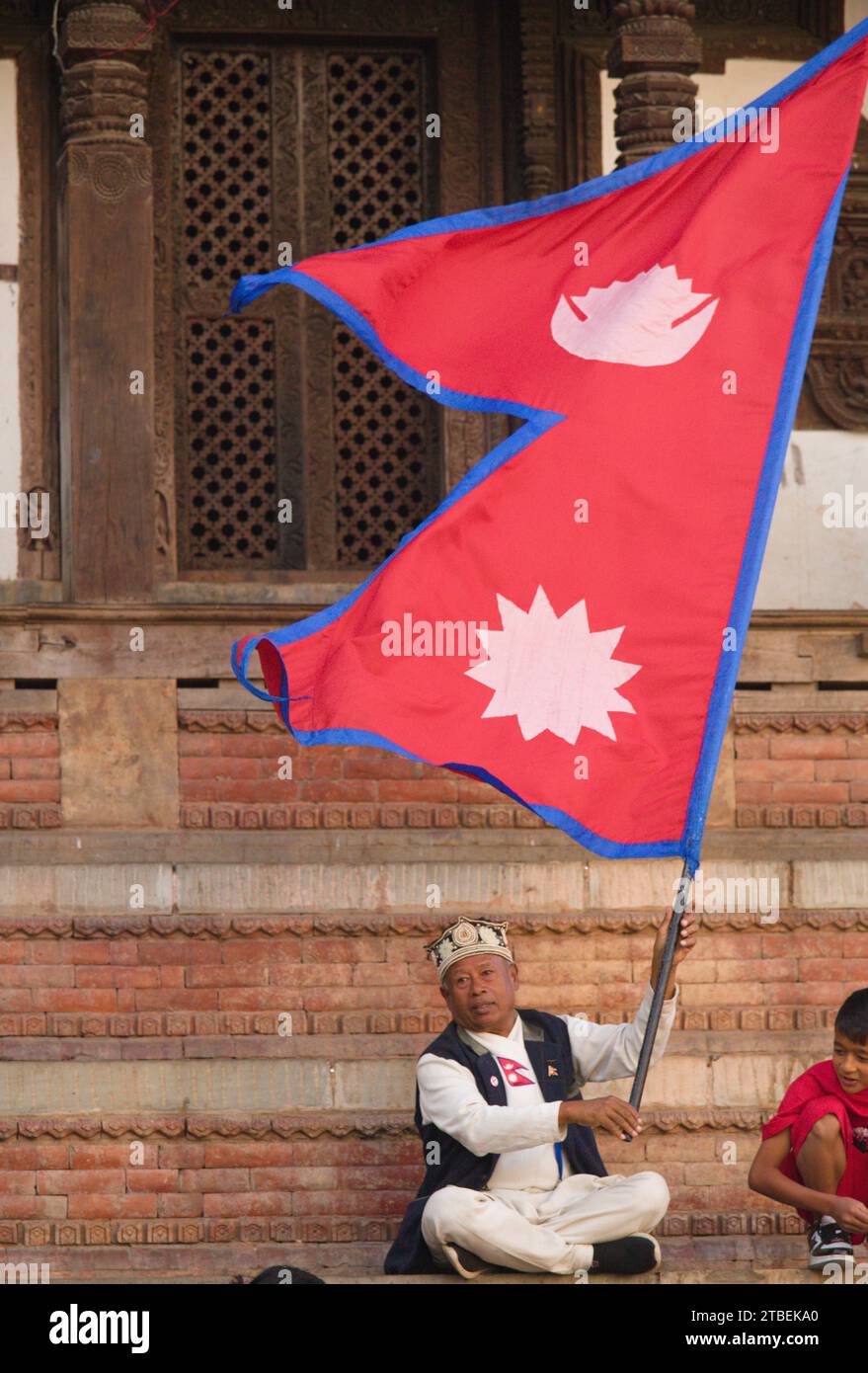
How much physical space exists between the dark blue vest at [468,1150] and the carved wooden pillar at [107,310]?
10.8ft

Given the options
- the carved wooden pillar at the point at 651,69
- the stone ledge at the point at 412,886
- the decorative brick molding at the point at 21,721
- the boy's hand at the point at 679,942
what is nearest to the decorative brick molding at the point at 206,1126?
the stone ledge at the point at 412,886

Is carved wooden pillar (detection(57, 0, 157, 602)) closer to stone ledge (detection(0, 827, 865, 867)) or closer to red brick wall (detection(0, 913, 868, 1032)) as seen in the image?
stone ledge (detection(0, 827, 865, 867))

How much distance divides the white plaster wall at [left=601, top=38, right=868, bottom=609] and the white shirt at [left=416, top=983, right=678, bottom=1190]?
4.29 metres

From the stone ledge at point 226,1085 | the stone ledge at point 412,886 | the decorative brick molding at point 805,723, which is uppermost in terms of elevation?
the decorative brick molding at point 805,723

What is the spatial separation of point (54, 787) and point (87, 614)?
29.5 inches

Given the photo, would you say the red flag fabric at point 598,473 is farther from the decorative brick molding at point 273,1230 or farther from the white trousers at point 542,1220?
the decorative brick molding at point 273,1230

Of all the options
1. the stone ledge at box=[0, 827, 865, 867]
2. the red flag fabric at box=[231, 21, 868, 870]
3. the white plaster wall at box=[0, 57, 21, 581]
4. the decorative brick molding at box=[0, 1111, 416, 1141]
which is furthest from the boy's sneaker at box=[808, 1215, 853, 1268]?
the white plaster wall at box=[0, 57, 21, 581]

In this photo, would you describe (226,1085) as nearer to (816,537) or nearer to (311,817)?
(311,817)

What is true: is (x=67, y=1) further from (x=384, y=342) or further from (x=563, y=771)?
(x=563, y=771)

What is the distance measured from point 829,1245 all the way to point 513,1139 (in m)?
1.07

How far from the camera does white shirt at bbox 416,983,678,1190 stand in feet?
26.5

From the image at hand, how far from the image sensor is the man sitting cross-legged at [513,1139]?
318 inches

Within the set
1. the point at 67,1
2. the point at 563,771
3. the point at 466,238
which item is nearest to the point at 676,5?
the point at 67,1

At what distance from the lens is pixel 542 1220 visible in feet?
27.2
